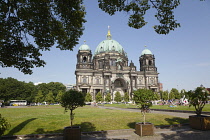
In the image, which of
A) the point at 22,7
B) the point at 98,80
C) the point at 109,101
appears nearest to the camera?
the point at 22,7

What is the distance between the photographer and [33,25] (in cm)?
816

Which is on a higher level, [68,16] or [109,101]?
[68,16]

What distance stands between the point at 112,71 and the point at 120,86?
30.6 feet

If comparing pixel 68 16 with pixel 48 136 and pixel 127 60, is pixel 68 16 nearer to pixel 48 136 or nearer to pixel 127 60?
pixel 48 136

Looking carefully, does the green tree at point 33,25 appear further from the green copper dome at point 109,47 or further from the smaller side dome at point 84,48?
the green copper dome at point 109,47

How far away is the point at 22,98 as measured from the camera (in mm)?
71438

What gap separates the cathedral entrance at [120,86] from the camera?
80.6 m

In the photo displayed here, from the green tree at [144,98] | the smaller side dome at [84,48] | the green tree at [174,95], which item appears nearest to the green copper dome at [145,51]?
the green tree at [174,95]

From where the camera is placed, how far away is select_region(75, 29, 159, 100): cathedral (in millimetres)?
75062

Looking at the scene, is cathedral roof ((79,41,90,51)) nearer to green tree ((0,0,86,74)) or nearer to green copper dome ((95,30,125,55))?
green copper dome ((95,30,125,55))

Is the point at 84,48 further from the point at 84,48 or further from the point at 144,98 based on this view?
the point at 144,98

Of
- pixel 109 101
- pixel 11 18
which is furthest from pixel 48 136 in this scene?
pixel 109 101

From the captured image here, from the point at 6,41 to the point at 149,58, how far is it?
81.4m

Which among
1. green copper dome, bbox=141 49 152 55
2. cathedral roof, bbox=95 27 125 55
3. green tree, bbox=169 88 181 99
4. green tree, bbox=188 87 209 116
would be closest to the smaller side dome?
cathedral roof, bbox=95 27 125 55
